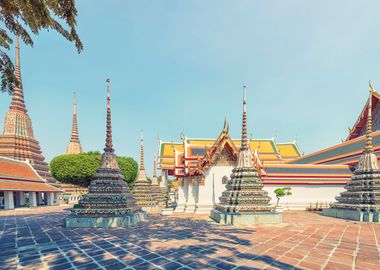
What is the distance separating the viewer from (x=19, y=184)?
75.0ft

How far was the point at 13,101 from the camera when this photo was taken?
3200cm

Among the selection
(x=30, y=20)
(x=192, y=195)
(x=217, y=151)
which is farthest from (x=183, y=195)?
(x=30, y=20)

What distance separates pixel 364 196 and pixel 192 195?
10.7 meters

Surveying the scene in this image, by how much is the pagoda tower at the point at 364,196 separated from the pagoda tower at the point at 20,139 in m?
34.4

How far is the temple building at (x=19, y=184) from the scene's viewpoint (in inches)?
861

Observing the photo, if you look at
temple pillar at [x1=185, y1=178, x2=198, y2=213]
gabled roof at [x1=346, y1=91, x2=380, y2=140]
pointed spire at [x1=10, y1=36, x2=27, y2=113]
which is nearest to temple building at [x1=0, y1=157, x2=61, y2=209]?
pointed spire at [x1=10, y1=36, x2=27, y2=113]

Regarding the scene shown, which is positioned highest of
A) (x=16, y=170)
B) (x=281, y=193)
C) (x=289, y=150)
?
(x=289, y=150)

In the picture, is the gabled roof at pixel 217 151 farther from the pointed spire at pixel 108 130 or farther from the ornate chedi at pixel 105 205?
the pointed spire at pixel 108 130

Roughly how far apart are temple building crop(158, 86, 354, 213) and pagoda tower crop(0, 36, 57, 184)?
2404 centimetres

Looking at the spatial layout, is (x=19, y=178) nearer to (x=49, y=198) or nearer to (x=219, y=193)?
(x=49, y=198)

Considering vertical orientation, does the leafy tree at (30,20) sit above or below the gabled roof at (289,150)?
above

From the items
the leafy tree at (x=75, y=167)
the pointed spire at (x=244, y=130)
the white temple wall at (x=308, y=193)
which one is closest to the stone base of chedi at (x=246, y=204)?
the pointed spire at (x=244, y=130)

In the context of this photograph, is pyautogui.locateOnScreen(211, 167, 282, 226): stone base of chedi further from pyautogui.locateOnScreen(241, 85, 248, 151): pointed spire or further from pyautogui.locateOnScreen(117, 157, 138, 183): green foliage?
pyautogui.locateOnScreen(117, 157, 138, 183): green foliage

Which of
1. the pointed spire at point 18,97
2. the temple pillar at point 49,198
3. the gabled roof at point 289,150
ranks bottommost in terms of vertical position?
the temple pillar at point 49,198
